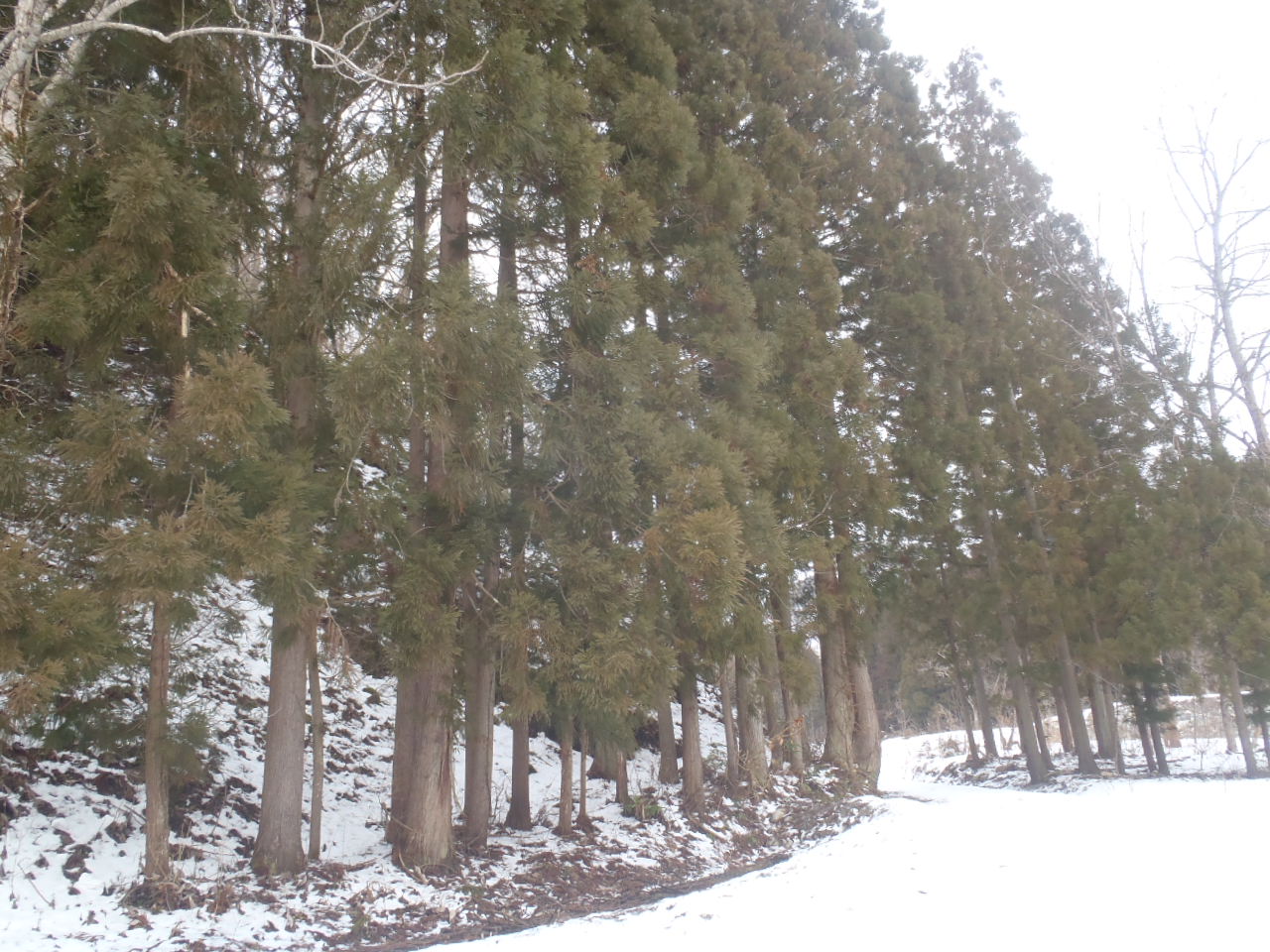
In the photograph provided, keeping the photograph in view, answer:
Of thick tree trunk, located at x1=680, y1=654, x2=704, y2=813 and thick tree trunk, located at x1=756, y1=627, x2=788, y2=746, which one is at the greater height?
thick tree trunk, located at x1=756, y1=627, x2=788, y2=746

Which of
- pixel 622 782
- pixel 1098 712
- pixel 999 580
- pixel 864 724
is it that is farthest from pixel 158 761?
pixel 1098 712

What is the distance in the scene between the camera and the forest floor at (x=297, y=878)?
4773mm

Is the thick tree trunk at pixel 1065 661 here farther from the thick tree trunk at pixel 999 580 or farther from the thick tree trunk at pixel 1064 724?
the thick tree trunk at pixel 1064 724

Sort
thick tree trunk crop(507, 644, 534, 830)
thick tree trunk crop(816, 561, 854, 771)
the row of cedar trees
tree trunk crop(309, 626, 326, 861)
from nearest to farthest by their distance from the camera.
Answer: the row of cedar trees
tree trunk crop(309, 626, 326, 861)
thick tree trunk crop(507, 644, 534, 830)
thick tree trunk crop(816, 561, 854, 771)

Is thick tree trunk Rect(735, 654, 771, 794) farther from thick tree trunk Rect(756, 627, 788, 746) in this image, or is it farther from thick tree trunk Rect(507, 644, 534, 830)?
thick tree trunk Rect(507, 644, 534, 830)

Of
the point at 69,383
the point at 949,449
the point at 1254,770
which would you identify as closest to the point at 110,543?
the point at 69,383

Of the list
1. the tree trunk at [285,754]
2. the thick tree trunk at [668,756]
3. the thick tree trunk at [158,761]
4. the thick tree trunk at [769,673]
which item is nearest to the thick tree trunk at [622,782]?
the thick tree trunk at [668,756]

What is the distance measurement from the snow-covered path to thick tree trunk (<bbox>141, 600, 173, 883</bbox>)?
84.4 inches

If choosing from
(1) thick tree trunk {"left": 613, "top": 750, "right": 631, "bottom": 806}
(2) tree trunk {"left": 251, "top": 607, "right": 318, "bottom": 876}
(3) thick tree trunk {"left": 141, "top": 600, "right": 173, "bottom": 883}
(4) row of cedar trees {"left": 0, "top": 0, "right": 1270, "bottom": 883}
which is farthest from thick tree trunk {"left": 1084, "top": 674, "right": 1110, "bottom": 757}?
(3) thick tree trunk {"left": 141, "top": 600, "right": 173, "bottom": 883}

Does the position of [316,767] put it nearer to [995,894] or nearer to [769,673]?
[995,894]

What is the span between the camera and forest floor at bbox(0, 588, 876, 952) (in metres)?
4.77

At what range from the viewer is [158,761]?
204 inches

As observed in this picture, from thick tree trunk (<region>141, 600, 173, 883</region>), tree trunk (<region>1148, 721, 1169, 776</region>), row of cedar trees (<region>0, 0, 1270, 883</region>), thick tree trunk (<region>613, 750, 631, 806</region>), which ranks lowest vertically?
tree trunk (<region>1148, 721, 1169, 776</region>)

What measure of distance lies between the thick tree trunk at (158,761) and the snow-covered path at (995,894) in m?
2.14
